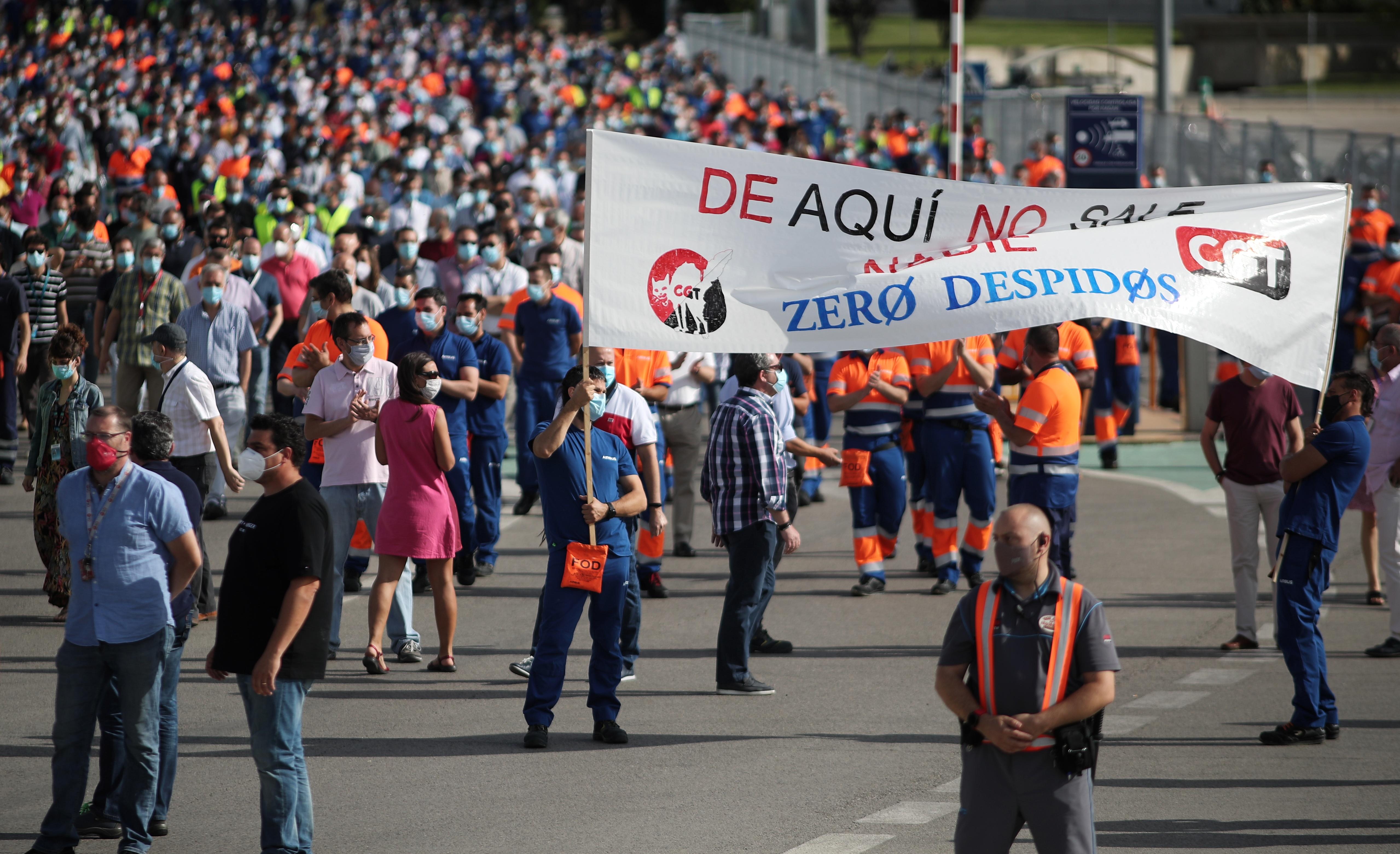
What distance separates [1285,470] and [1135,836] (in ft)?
8.93

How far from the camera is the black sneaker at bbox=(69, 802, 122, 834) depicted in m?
7.27

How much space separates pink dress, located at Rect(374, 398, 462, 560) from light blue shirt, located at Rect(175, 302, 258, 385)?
13.9ft

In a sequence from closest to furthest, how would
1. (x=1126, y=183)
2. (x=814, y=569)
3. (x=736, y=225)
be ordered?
(x=736, y=225)
(x=814, y=569)
(x=1126, y=183)

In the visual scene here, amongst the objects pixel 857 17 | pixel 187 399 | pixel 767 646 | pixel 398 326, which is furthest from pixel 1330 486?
pixel 857 17

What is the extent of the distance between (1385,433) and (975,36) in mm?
67639

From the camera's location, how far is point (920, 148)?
32.0 m

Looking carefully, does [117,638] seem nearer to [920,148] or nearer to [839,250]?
[839,250]

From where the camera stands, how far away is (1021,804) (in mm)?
5660

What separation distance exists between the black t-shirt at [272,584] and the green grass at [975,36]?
62.2 meters

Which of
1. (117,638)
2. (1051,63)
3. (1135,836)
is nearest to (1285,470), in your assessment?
(1135,836)

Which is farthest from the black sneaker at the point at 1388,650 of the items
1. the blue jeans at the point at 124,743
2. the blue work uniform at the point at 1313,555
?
the blue jeans at the point at 124,743

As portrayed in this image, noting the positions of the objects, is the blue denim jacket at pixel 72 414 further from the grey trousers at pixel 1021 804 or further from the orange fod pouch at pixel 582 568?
the grey trousers at pixel 1021 804

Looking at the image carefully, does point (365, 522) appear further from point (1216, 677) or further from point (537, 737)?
point (1216, 677)

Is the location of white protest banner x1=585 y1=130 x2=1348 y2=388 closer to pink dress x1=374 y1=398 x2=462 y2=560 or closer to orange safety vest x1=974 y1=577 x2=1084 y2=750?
pink dress x1=374 y1=398 x2=462 y2=560
